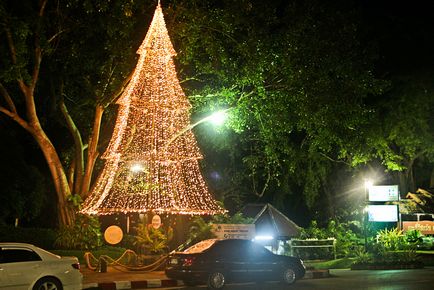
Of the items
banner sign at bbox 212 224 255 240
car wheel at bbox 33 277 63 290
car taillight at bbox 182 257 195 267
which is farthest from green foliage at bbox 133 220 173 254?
car wheel at bbox 33 277 63 290

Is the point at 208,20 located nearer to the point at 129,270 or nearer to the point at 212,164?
the point at 129,270

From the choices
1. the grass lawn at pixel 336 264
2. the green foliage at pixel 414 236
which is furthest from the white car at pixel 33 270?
the green foliage at pixel 414 236

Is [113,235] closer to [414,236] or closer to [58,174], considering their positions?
[58,174]

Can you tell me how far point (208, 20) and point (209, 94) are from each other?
3420 mm

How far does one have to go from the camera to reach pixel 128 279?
61.6 ft

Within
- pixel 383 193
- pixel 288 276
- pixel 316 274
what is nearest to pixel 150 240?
pixel 316 274

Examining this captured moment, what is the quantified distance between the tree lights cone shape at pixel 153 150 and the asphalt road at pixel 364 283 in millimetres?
6331

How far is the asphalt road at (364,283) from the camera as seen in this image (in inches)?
665

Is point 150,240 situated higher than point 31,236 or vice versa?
point 31,236

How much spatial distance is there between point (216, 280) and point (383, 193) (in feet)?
45.6

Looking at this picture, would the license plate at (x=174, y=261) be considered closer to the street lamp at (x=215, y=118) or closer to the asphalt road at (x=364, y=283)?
the asphalt road at (x=364, y=283)

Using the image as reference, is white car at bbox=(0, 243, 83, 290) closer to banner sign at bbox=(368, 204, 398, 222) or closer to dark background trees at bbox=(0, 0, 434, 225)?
dark background trees at bbox=(0, 0, 434, 225)

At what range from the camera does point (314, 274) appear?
70.2 ft

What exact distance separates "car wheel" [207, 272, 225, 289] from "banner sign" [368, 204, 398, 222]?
13500mm
